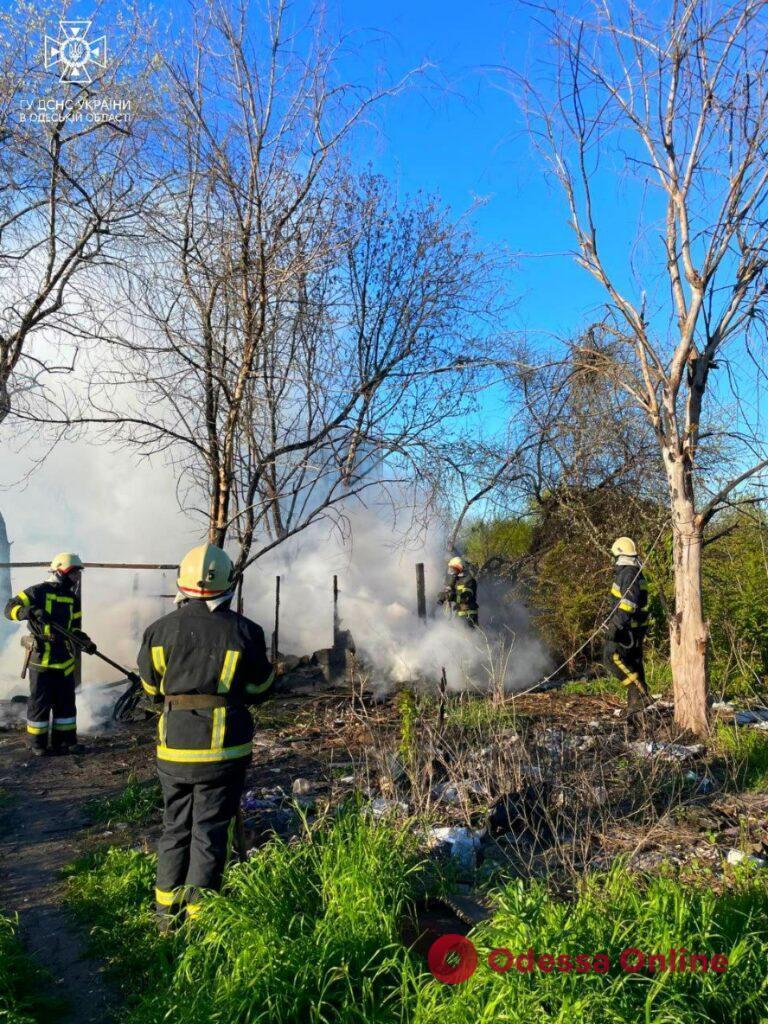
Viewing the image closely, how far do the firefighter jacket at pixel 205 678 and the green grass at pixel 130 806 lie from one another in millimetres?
1963

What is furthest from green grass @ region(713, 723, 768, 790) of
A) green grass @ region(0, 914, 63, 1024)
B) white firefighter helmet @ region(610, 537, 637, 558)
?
green grass @ region(0, 914, 63, 1024)

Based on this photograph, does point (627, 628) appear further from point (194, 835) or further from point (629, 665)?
point (194, 835)

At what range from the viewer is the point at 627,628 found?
9047 millimetres

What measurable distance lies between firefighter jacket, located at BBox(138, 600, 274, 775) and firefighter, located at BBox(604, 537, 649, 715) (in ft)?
19.5

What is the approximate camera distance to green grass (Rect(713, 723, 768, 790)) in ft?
19.9

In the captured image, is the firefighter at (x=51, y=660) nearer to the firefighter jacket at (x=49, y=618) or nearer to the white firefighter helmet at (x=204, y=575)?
the firefighter jacket at (x=49, y=618)

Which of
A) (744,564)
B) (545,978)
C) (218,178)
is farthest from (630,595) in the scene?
(545,978)

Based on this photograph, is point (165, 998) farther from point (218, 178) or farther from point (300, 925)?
point (218, 178)

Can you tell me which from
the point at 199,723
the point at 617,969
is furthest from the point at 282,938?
the point at 617,969

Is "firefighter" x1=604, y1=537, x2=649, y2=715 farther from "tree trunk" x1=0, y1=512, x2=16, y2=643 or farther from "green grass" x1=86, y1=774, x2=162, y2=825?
"tree trunk" x1=0, y1=512, x2=16, y2=643

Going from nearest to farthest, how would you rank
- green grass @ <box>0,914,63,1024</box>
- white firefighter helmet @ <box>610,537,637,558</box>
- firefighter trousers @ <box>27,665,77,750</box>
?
green grass @ <box>0,914,63,1024</box> → firefighter trousers @ <box>27,665,77,750</box> → white firefighter helmet @ <box>610,537,637,558</box>

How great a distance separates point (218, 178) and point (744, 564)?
8.17m

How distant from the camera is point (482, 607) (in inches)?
648

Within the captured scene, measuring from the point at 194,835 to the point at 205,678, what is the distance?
78 cm
